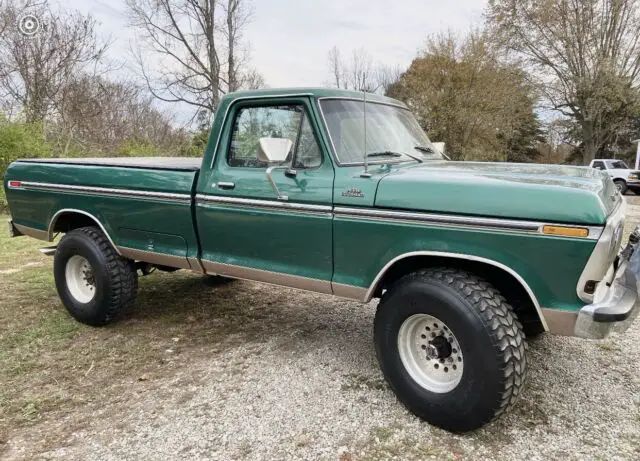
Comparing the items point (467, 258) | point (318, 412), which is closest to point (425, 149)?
point (467, 258)

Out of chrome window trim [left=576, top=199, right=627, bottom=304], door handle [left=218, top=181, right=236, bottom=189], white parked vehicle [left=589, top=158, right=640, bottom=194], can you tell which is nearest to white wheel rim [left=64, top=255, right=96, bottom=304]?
door handle [left=218, top=181, right=236, bottom=189]

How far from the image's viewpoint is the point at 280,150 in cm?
311

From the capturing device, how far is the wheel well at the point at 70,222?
4.57 metres

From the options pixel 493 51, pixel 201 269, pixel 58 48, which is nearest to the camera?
pixel 201 269

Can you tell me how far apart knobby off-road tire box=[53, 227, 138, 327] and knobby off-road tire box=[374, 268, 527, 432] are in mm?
2471

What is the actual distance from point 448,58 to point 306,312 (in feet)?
57.0

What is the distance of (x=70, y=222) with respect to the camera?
472cm

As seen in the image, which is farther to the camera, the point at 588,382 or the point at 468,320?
the point at 588,382

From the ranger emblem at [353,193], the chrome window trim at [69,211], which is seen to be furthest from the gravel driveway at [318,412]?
the ranger emblem at [353,193]

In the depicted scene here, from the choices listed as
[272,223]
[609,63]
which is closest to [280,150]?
[272,223]

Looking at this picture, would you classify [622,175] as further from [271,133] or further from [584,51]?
[271,133]

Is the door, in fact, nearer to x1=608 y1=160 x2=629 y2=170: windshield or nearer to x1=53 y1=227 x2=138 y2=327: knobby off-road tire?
x1=53 y1=227 x2=138 y2=327: knobby off-road tire

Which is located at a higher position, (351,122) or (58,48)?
(58,48)

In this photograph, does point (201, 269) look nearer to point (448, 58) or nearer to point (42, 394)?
point (42, 394)
